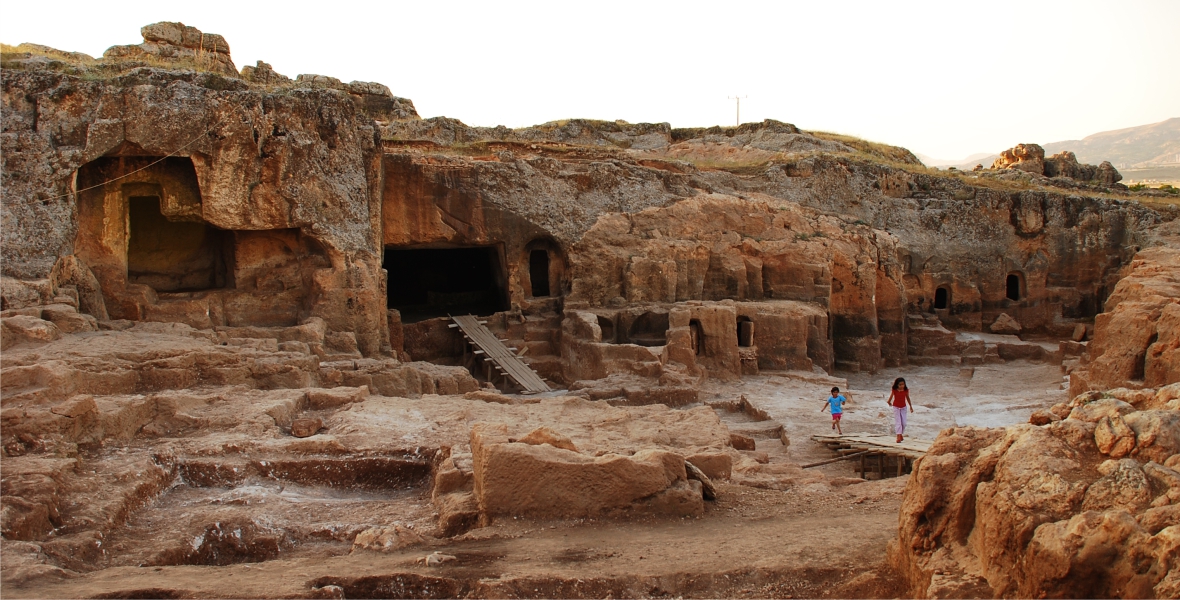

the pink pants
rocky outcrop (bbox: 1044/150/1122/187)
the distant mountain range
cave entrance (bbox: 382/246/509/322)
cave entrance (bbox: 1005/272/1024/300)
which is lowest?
the pink pants

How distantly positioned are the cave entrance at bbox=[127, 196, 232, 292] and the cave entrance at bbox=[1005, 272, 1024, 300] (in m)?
18.3

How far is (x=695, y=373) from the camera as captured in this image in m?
14.4

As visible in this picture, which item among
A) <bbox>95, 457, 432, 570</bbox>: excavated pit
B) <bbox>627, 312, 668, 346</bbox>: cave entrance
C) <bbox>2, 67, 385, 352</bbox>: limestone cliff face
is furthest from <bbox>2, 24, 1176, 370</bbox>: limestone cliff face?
<bbox>95, 457, 432, 570</bbox>: excavated pit

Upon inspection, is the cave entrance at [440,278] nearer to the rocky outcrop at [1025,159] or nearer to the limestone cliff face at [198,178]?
the limestone cliff face at [198,178]

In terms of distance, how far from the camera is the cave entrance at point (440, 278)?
19781mm

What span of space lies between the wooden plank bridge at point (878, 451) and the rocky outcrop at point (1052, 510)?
4921mm

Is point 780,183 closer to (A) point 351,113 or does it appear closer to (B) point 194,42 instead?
(A) point 351,113

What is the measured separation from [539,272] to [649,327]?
3128 mm

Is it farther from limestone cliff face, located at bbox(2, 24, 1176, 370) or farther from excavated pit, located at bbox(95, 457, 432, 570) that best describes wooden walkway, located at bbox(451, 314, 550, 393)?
excavated pit, located at bbox(95, 457, 432, 570)

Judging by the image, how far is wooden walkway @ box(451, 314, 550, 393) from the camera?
1441cm

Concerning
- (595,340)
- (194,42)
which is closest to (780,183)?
(595,340)

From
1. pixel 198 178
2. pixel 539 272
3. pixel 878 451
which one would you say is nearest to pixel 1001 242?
pixel 539 272

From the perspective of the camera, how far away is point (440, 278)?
20859 mm

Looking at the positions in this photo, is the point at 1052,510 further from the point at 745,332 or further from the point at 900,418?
the point at 745,332
